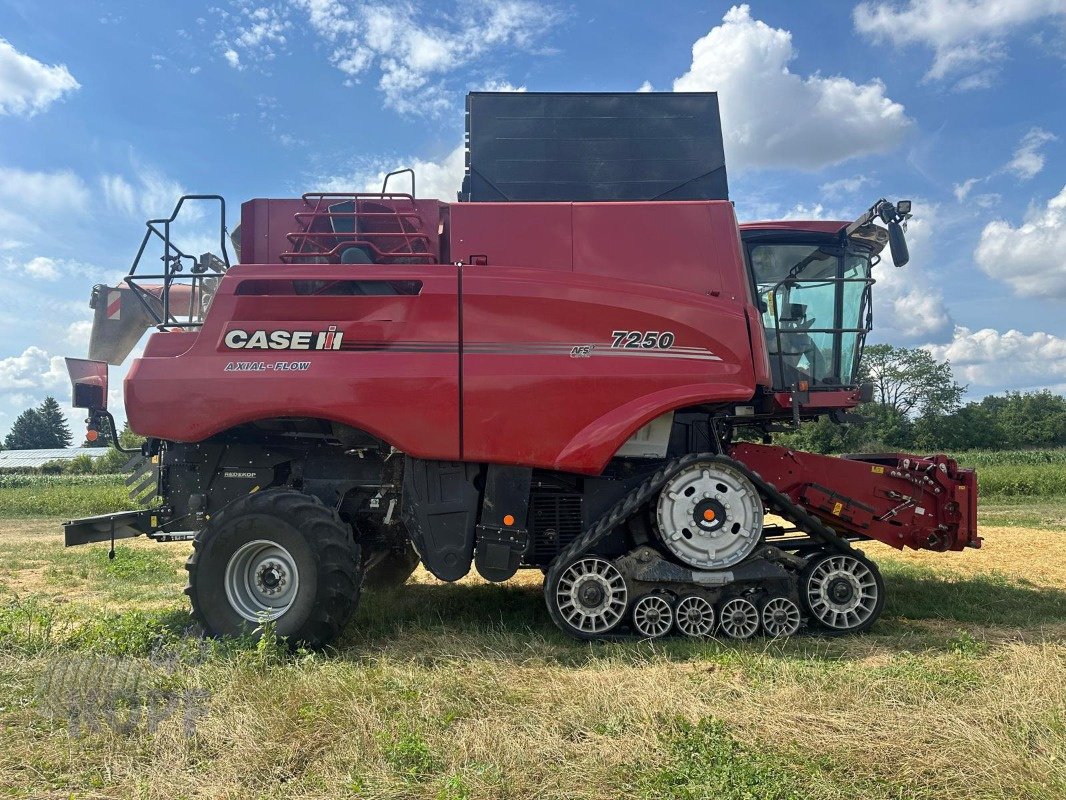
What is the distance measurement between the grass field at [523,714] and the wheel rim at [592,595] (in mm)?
258

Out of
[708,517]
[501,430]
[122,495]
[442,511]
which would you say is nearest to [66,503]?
[122,495]

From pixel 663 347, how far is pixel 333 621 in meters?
3.12

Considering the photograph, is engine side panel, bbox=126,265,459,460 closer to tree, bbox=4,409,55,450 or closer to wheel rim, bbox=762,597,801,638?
wheel rim, bbox=762,597,801,638

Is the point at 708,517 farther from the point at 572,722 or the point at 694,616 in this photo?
the point at 572,722

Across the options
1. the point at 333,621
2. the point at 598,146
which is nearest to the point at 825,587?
the point at 333,621

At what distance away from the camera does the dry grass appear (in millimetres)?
2895

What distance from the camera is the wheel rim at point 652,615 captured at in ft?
16.9

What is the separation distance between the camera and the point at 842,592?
5375mm

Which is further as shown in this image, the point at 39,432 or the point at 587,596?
the point at 39,432

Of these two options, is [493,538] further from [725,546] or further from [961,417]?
[961,417]

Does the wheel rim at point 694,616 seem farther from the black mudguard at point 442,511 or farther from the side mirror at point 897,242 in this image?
the side mirror at point 897,242

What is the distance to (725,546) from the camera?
5195mm

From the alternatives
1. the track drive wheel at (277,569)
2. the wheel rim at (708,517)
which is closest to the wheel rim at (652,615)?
the wheel rim at (708,517)

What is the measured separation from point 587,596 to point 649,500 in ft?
2.82
